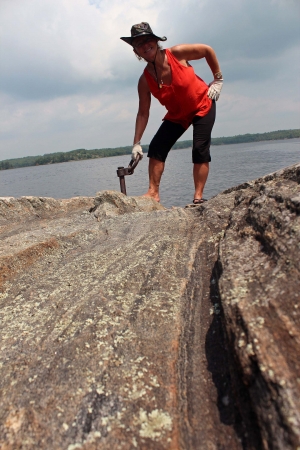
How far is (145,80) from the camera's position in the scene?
5.32m

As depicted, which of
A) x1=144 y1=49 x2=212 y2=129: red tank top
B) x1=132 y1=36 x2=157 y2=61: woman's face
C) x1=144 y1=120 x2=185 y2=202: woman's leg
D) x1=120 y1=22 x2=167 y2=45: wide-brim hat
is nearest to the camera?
x1=120 y1=22 x2=167 y2=45: wide-brim hat

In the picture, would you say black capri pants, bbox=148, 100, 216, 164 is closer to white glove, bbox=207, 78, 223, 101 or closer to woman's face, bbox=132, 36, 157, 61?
white glove, bbox=207, 78, 223, 101

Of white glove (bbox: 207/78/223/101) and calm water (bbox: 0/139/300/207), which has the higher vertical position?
white glove (bbox: 207/78/223/101)

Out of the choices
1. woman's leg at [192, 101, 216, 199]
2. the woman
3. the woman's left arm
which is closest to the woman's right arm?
the woman

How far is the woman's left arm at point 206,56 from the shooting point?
16.5ft

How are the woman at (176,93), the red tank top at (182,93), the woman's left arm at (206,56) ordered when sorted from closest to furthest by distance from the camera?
the woman at (176,93) → the red tank top at (182,93) → the woman's left arm at (206,56)

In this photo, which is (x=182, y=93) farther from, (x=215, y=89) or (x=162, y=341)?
(x=162, y=341)

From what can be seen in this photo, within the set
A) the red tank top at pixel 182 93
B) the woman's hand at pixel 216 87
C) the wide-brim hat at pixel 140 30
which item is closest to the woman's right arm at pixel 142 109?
the red tank top at pixel 182 93

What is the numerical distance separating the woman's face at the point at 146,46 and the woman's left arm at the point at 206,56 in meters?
0.43

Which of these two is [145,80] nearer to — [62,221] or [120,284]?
[62,221]

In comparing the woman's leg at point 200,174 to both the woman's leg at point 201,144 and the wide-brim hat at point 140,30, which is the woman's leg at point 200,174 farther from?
the wide-brim hat at point 140,30

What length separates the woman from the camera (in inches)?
188

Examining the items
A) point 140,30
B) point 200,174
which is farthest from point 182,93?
point 200,174

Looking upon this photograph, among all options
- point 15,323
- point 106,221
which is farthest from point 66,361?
point 106,221
